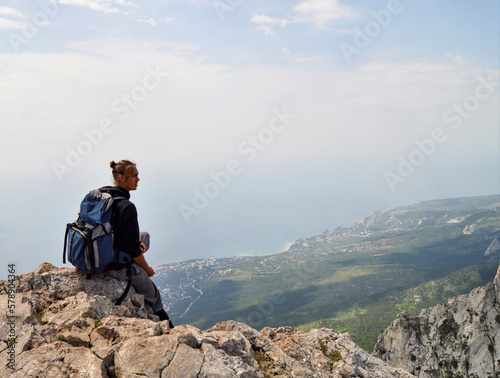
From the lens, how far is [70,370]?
19.3 feet

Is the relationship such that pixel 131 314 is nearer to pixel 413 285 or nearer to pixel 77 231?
pixel 77 231

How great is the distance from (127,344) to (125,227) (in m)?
2.96

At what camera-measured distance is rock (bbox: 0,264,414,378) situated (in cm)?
595

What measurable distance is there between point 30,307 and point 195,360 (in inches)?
182

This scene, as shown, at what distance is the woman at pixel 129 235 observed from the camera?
8.28 metres

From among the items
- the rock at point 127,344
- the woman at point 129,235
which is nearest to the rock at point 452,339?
the rock at point 127,344

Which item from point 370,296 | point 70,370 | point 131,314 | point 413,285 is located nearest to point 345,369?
point 131,314

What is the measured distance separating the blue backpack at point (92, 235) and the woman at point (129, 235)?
0.22 meters

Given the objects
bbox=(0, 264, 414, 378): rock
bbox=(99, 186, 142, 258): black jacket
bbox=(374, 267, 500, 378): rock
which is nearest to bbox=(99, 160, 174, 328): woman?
bbox=(99, 186, 142, 258): black jacket

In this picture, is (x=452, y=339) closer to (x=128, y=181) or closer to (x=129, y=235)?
(x=129, y=235)

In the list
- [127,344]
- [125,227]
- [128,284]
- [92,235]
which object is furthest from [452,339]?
[92,235]

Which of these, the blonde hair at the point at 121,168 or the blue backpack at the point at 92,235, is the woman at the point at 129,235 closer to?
the blonde hair at the point at 121,168

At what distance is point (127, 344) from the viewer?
20.8 ft

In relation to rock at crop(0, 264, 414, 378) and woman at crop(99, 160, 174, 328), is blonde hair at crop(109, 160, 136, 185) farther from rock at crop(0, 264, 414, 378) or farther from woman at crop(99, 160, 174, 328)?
rock at crop(0, 264, 414, 378)
